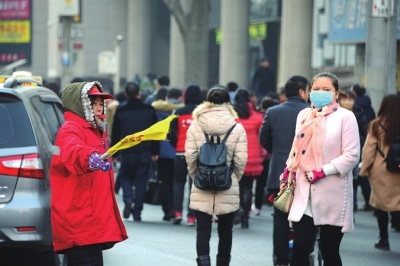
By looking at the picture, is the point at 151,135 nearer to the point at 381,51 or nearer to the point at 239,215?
the point at 239,215

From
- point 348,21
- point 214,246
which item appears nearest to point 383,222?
point 214,246

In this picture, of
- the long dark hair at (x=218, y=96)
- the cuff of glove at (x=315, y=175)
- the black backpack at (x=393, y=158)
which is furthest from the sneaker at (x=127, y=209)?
the cuff of glove at (x=315, y=175)

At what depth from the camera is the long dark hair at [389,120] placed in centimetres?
1087

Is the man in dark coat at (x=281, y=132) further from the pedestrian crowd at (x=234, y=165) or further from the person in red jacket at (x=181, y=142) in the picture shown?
the person in red jacket at (x=181, y=142)

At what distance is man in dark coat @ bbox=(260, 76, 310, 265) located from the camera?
930 cm

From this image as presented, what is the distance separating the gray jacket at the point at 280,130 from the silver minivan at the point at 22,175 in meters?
2.28

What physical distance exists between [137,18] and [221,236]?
3910 cm

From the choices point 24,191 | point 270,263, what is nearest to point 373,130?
point 270,263

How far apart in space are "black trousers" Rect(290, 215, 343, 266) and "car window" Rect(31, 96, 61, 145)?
2359 millimetres

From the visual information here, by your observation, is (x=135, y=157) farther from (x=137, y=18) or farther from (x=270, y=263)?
(x=137, y=18)

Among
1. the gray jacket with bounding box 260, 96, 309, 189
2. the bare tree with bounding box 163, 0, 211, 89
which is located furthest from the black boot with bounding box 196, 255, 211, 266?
the bare tree with bounding box 163, 0, 211, 89

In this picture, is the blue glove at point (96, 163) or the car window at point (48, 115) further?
the car window at point (48, 115)

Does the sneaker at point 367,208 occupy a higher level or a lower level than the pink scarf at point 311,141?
lower

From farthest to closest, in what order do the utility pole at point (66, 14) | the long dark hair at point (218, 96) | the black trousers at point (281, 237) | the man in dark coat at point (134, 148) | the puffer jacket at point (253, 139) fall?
the utility pole at point (66, 14), the man in dark coat at point (134, 148), the puffer jacket at point (253, 139), the long dark hair at point (218, 96), the black trousers at point (281, 237)
